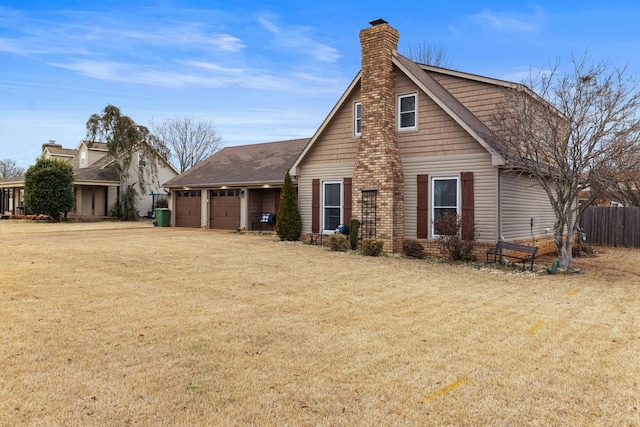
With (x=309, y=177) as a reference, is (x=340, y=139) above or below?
above

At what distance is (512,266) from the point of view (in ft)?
38.4

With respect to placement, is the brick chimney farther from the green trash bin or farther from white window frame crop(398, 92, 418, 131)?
the green trash bin

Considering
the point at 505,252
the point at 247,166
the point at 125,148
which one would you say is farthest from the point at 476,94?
the point at 125,148

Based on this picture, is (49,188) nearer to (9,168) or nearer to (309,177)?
(309,177)

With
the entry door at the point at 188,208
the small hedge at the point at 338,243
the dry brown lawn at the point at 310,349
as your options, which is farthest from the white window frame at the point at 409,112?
the entry door at the point at 188,208

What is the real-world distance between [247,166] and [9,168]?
215 ft

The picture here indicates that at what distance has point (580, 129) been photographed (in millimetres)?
10531

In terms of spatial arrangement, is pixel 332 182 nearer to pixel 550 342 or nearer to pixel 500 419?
pixel 550 342

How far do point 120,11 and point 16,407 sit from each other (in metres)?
14.8

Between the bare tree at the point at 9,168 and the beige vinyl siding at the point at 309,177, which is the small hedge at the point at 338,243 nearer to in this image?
the beige vinyl siding at the point at 309,177

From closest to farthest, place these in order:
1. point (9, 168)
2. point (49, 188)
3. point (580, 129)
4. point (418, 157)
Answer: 1. point (580, 129)
2. point (418, 157)
3. point (49, 188)
4. point (9, 168)

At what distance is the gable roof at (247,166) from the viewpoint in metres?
21.5

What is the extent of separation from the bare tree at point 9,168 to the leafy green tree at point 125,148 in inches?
1954

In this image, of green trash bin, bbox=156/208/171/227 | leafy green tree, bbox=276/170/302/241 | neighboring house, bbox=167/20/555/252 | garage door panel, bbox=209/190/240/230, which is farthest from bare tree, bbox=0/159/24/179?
neighboring house, bbox=167/20/555/252
